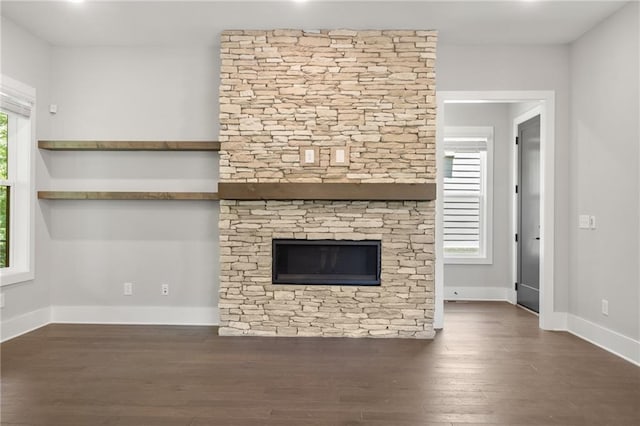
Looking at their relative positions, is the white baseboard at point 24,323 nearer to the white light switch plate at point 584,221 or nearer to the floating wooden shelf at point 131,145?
the floating wooden shelf at point 131,145

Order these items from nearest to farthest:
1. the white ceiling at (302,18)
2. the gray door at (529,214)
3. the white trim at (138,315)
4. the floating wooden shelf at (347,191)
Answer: the white ceiling at (302,18)
the floating wooden shelf at (347,191)
the white trim at (138,315)
the gray door at (529,214)

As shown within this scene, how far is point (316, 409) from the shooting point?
2715mm

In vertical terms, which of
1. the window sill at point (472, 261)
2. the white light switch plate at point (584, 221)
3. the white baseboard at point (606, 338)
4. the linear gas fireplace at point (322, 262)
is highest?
the white light switch plate at point (584, 221)

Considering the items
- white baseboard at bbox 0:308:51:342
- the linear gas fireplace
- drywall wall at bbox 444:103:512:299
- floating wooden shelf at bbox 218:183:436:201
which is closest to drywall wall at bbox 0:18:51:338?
white baseboard at bbox 0:308:51:342

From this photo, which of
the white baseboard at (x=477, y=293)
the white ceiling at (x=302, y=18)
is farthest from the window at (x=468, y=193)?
the white ceiling at (x=302, y=18)

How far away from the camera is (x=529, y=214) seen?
18.7 ft

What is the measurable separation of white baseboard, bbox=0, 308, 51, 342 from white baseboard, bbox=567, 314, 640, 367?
5252mm

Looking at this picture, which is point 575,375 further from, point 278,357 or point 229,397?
point 229,397

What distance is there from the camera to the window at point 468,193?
623 centimetres

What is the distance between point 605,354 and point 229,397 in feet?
10.1

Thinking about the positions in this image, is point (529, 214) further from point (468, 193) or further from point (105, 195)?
point (105, 195)

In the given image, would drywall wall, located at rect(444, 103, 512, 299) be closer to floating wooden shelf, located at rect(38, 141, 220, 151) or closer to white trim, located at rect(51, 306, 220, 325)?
white trim, located at rect(51, 306, 220, 325)

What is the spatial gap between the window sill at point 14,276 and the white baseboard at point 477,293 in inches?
191

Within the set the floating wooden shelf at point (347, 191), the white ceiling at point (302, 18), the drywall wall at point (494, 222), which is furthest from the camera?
the drywall wall at point (494, 222)
